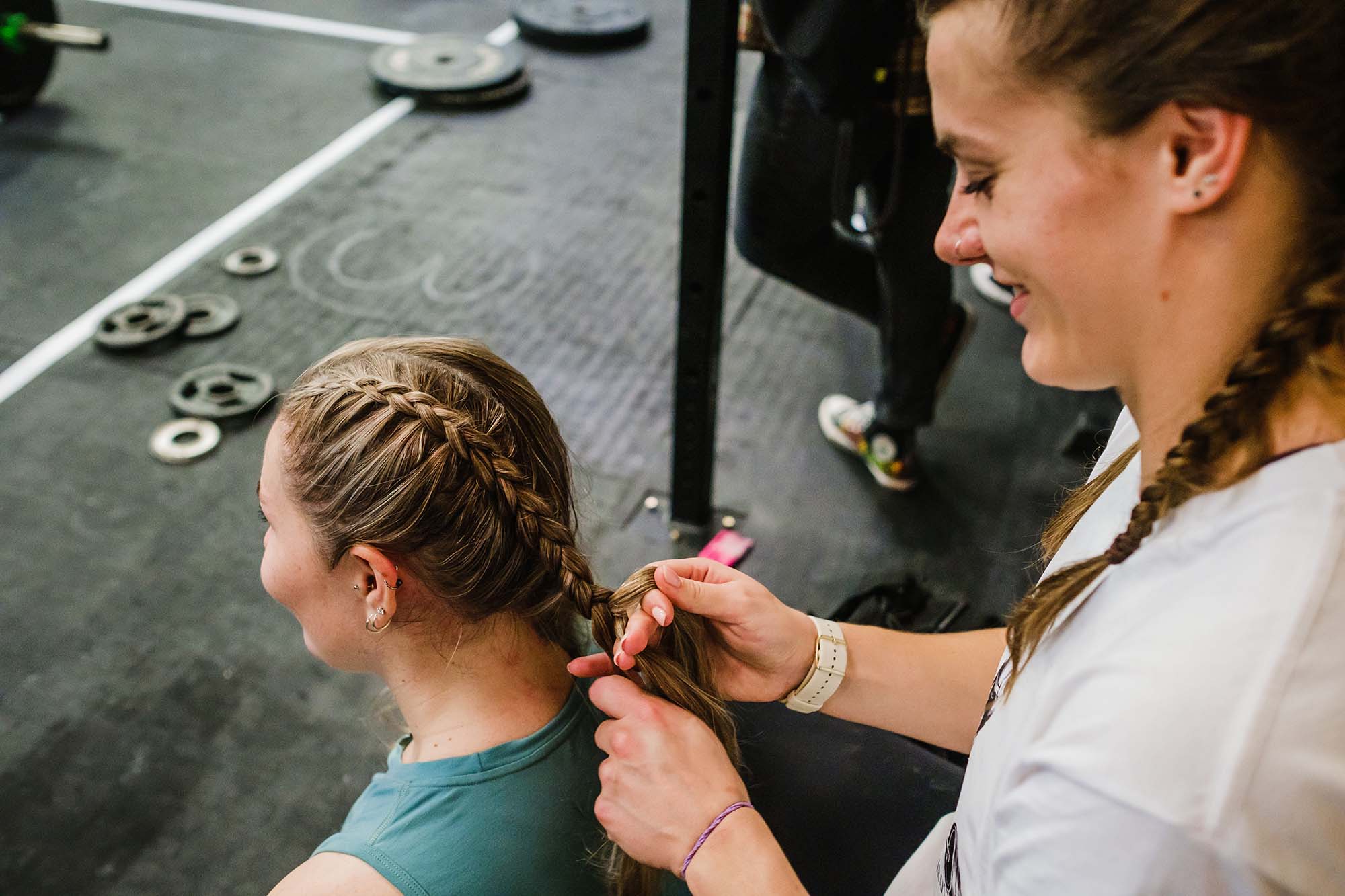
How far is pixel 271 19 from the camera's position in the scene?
4586mm

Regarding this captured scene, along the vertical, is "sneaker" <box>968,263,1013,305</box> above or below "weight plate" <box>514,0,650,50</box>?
below

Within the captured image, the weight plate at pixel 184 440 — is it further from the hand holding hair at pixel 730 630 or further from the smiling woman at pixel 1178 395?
the smiling woman at pixel 1178 395

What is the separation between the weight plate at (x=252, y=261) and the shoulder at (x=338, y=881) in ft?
7.95

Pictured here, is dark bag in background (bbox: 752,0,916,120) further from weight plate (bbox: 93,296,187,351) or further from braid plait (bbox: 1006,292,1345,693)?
weight plate (bbox: 93,296,187,351)

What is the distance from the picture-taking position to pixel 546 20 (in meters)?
4.48

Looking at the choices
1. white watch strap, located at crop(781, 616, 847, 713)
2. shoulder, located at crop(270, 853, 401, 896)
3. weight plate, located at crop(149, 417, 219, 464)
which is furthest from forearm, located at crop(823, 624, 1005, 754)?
weight plate, located at crop(149, 417, 219, 464)

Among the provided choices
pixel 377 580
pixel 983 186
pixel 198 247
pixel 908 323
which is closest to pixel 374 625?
pixel 377 580

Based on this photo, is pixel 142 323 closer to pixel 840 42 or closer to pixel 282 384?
pixel 282 384

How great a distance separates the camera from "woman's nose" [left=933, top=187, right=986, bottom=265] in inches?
→ 32.2

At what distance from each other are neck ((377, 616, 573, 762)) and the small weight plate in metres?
1.96

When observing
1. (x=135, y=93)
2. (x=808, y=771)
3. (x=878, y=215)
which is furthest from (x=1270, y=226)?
(x=135, y=93)

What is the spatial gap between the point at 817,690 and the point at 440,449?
48 centimetres

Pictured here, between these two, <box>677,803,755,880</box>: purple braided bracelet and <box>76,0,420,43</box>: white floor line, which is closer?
<box>677,803,755,880</box>: purple braided bracelet

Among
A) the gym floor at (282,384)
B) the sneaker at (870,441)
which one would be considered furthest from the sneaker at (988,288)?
the sneaker at (870,441)
